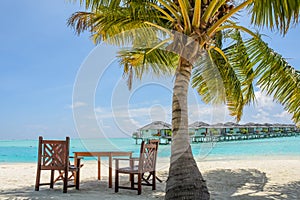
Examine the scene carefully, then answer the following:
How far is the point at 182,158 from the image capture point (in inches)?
161

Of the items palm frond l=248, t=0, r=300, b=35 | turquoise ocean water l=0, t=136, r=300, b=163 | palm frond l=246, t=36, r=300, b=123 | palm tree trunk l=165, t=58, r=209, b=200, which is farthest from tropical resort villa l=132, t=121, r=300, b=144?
palm frond l=248, t=0, r=300, b=35

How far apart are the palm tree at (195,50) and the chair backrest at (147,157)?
44.8 inches

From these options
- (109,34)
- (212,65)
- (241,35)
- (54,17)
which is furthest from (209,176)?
(54,17)

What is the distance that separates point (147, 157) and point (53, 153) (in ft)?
5.66

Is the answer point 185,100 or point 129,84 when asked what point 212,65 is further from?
point 185,100

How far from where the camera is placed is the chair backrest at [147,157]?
5.23 meters

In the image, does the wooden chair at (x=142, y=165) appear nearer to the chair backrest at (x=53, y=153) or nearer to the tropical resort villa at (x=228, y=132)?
the chair backrest at (x=53, y=153)

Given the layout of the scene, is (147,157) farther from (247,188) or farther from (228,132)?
(228,132)

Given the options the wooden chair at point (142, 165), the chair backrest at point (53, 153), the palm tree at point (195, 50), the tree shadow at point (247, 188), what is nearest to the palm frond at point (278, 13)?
the palm tree at point (195, 50)

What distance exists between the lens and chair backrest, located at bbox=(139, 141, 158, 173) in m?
5.23

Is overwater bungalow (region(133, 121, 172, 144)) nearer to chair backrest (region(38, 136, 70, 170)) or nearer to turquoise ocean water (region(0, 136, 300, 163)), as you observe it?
turquoise ocean water (region(0, 136, 300, 163))

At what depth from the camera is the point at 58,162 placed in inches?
212

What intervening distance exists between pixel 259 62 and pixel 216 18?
1738mm

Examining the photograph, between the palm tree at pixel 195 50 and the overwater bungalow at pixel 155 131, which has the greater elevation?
the palm tree at pixel 195 50
